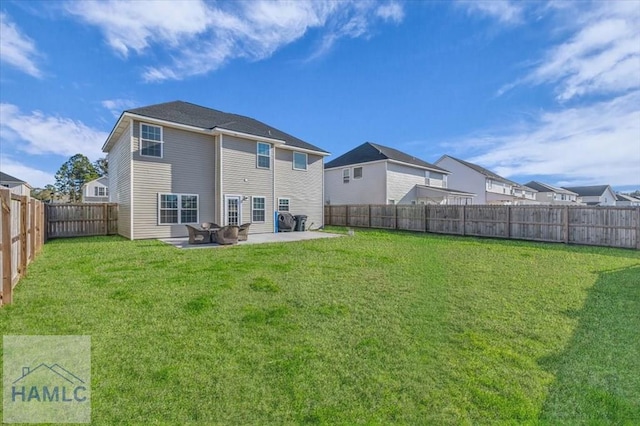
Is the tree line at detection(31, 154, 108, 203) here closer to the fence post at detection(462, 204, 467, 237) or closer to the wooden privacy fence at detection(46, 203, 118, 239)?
the wooden privacy fence at detection(46, 203, 118, 239)

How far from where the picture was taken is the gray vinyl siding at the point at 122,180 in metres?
12.1

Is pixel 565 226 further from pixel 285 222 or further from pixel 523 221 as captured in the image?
pixel 285 222

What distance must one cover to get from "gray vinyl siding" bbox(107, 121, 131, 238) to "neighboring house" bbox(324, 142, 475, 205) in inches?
631

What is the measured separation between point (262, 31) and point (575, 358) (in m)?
12.8

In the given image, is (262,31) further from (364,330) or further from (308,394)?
(308,394)

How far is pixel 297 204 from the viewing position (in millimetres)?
17125

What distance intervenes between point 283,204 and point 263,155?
10.1 feet

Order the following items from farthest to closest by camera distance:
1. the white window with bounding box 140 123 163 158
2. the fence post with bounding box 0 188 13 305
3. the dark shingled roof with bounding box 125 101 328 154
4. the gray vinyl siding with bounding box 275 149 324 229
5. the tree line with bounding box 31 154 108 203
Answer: the tree line with bounding box 31 154 108 203 < the gray vinyl siding with bounding box 275 149 324 229 < the dark shingled roof with bounding box 125 101 328 154 < the white window with bounding box 140 123 163 158 < the fence post with bounding box 0 188 13 305

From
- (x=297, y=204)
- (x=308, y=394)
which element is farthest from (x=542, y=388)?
(x=297, y=204)

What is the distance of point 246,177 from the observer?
1446cm

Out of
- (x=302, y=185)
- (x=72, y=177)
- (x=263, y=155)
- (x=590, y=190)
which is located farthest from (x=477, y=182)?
(x=72, y=177)

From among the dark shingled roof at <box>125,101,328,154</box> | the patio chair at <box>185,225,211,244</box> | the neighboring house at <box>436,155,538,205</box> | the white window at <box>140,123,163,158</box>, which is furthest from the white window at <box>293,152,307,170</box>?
the neighboring house at <box>436,155,538,205</box>

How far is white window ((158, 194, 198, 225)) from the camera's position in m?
12.5

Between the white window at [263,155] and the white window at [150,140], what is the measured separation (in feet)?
14.8
